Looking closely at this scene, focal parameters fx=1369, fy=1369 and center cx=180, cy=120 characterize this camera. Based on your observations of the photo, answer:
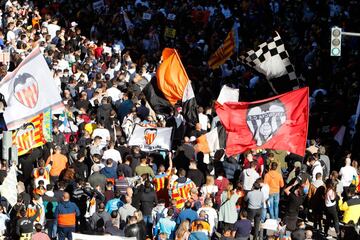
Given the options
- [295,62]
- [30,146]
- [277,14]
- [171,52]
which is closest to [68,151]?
[30,146]

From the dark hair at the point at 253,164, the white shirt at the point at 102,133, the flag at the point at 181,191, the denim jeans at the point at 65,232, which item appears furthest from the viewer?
the white shirt at the point at 102,133

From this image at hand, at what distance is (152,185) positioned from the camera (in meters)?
28.1

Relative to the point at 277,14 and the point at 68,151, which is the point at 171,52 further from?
the point at 277,14

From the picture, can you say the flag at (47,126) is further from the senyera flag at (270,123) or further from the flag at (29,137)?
the senyera flag at (270,123)

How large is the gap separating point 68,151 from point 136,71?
24.7 ft

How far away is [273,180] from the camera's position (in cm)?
2852

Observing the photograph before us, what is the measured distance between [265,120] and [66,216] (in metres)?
4.65

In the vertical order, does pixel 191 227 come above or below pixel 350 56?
below

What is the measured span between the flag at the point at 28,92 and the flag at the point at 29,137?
95 centimetres

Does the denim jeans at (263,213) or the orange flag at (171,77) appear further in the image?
the orange flag at (171,77)

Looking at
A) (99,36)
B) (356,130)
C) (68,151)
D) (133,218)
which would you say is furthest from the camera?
(99,36)

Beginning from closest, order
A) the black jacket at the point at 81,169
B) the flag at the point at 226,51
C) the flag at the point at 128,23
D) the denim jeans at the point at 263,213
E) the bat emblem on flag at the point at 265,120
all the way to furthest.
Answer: the denim jeans at the point at 263,213 → the bat emblem on flag at the point at 265,120 → the black jacket at the point at 81,169 → the flag at the point at 226,51 → the flag at the point at 128,23

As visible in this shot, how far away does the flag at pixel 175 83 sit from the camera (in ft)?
104

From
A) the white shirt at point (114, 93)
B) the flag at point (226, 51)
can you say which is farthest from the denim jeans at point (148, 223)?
the flag at point (226, 51)
